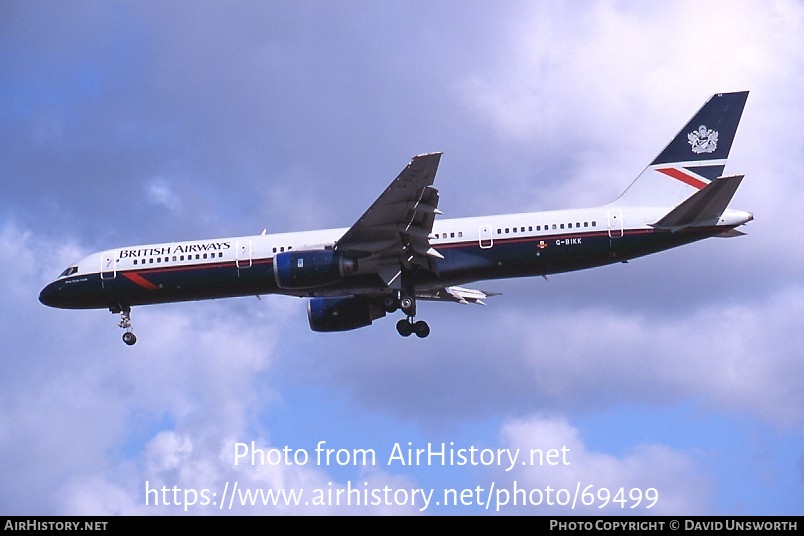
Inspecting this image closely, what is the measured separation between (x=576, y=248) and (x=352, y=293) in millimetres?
8341

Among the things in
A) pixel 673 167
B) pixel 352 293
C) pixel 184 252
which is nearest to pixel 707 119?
pixel 673 167

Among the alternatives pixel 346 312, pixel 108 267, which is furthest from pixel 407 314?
pixel 108 267

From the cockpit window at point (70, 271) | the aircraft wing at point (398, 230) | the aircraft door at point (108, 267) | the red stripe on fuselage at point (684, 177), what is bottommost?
the aircraft wing at point (398, 230)

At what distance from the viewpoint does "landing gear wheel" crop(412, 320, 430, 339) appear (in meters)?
52.4

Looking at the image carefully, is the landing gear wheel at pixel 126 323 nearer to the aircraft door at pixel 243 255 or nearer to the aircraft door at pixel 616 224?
the aircraft door at pixel 243 255

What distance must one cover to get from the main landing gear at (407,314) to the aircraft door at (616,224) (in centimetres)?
780

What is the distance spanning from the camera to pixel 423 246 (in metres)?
49.0

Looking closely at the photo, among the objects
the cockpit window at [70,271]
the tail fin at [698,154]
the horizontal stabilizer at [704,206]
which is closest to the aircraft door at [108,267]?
the cockpit window at [70,271]

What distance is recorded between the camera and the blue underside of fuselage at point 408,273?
158ft

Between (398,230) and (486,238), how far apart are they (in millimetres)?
3193

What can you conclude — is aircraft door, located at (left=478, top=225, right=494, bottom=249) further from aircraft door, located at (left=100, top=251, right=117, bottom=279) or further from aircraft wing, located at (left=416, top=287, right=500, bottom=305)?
aircraft door, located at (left=100, top=251, right=117, bottom=279)

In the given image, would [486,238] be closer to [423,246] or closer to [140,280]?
[423,246]

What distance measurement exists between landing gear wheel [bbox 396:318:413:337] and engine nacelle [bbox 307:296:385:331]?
2.82 meters
